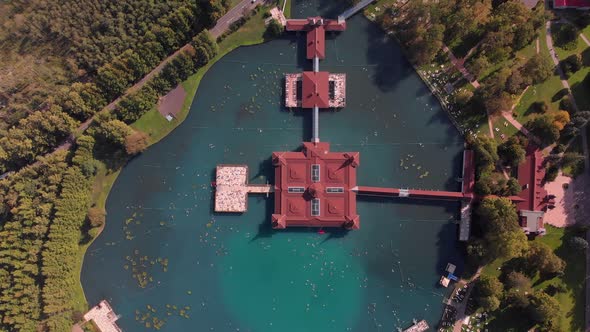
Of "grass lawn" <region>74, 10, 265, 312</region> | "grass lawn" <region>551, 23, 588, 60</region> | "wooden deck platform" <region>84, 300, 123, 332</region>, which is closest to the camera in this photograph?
"wooden deck platform" <region>84, 300, 123, 332</region>

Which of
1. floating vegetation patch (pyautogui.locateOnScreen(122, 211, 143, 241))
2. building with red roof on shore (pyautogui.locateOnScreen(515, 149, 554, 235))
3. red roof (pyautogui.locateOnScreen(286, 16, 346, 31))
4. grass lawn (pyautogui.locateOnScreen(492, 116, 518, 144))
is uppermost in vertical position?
red roof (pyautogui.locateOnScreen(286, 16, 346, 31))

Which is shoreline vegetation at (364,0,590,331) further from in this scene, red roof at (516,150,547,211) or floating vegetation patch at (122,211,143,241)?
floating vegetation patch at (122,211,143,241)

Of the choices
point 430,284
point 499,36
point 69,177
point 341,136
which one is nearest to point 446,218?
point 430,284

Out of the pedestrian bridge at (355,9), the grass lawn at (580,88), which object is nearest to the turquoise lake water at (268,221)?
the pedestrian bridge at (355,9)

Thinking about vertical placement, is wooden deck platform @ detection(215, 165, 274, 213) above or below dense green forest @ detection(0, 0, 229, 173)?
below

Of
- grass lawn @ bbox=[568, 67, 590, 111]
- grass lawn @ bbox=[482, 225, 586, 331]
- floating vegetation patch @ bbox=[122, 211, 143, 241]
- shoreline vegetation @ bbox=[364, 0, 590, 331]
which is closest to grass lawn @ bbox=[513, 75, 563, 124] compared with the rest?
shoreline vegetation @ bbox=[364, 0, 590, 331]

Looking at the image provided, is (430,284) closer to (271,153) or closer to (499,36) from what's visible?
(271,153)

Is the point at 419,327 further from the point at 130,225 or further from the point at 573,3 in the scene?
the point at 573,3

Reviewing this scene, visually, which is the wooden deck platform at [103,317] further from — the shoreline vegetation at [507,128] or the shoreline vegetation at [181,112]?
the shoreline vegetation at [507,128]

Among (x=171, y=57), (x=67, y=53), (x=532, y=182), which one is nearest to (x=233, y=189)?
(x=171, y=57)
